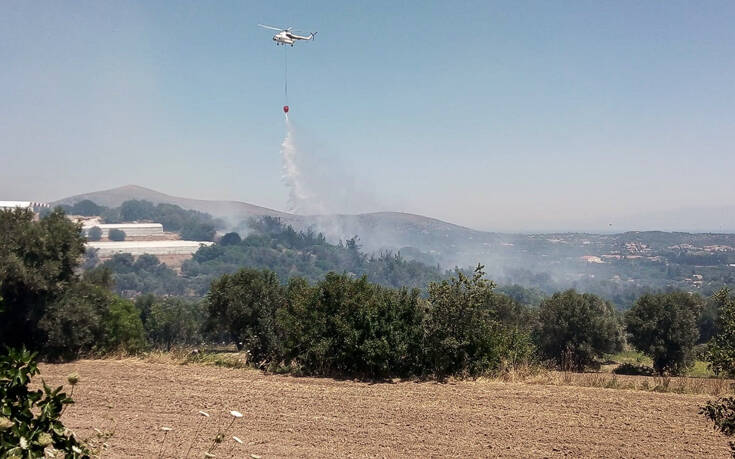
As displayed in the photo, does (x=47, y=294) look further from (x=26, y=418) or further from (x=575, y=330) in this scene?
(x=575, y=330)

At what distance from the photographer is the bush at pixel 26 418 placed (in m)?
3.58

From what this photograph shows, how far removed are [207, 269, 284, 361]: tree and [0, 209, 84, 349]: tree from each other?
412 inches

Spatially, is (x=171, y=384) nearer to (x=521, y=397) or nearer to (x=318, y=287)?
(x=318, y=287)

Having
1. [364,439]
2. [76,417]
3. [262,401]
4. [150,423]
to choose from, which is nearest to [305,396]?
[262,401]

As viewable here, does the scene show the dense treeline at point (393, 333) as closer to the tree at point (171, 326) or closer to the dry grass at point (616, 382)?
the dry grass at point (616, 382)

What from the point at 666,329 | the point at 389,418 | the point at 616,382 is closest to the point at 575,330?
the point at 666,329

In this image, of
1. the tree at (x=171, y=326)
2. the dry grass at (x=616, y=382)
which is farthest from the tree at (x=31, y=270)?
the tree at (x=171, y=326)

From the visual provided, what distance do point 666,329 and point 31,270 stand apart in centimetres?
5126

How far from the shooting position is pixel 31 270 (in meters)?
20.0

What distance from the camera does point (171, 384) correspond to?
53.2 feet

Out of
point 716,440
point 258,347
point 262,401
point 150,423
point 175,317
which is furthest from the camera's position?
point 175,317

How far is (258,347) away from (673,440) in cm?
1771

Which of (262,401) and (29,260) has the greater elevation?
(29,260)

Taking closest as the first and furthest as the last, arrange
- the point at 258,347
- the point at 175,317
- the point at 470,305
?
the point at 470,305 → the point at 258,347 → the point at 175,317
